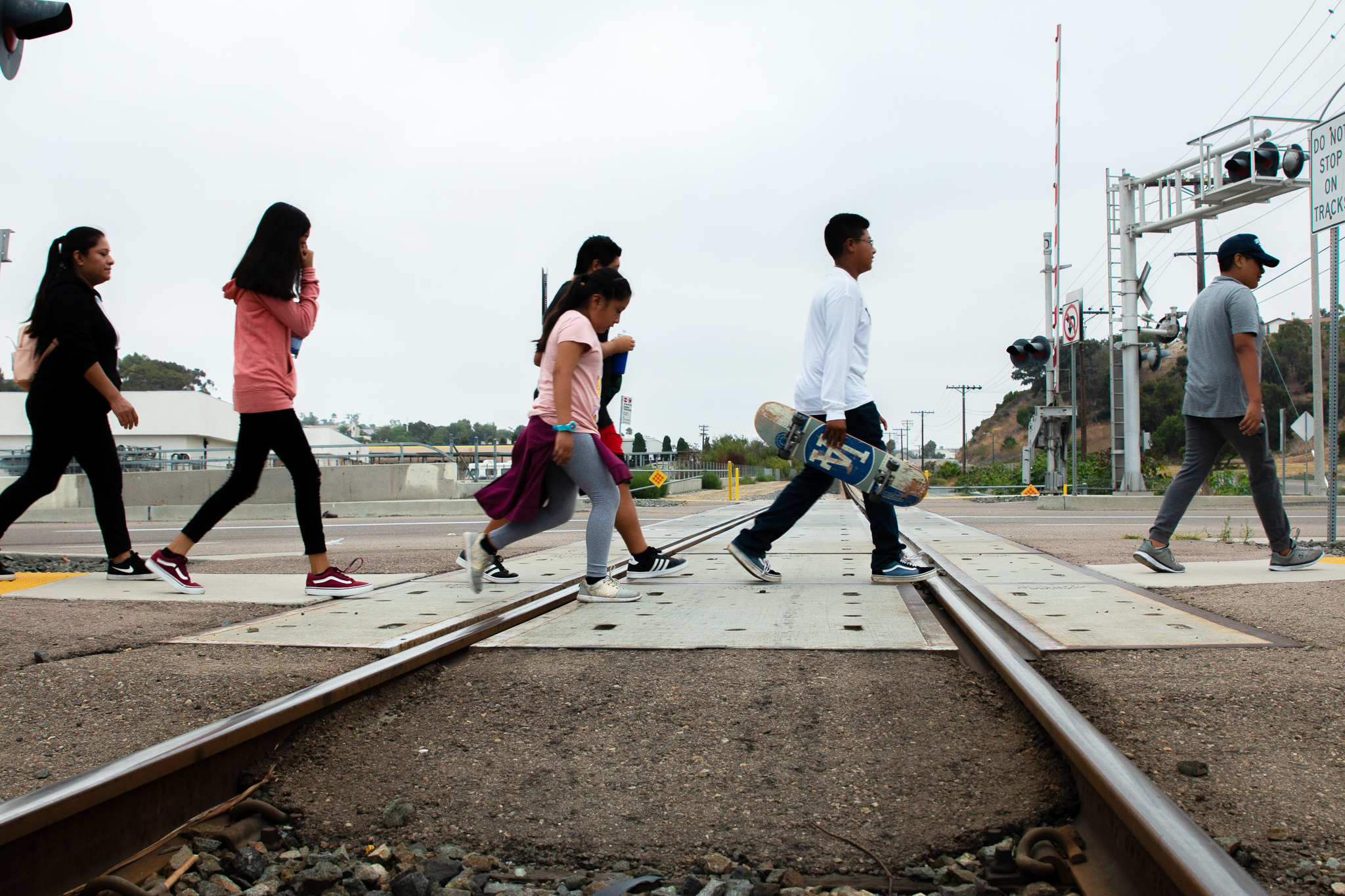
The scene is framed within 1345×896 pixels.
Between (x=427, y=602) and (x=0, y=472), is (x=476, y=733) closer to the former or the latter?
(x=427, y=602)

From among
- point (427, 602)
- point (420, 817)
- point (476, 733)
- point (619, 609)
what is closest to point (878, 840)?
point (420, 817)

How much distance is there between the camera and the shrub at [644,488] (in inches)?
1079

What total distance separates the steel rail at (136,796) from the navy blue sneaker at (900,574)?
3120 millimetres

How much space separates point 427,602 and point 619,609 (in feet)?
2.98

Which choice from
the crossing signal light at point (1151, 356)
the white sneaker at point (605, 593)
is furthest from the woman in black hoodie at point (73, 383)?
the crossing signal light at point (1151, 356)

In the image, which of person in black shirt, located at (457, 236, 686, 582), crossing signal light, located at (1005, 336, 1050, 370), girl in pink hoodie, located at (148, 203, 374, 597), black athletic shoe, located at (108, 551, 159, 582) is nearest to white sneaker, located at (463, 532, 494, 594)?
person in black shirt, located at (457, 236, 686, 582)

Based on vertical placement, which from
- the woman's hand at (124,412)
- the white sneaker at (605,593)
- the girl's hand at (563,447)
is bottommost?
the white sneaker at (605,593)

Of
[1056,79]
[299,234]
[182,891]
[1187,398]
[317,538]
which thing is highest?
[1056,79]

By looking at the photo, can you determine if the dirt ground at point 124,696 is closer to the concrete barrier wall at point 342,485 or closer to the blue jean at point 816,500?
the blue jean at point 816,500

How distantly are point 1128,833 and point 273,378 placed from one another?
420 centimetres

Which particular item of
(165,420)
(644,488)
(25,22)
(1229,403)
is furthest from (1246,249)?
(165,420)

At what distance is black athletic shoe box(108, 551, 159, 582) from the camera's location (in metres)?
5.27

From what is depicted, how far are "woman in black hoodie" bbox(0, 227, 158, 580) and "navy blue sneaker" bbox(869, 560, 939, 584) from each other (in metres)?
4.02

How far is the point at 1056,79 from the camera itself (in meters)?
26.2
